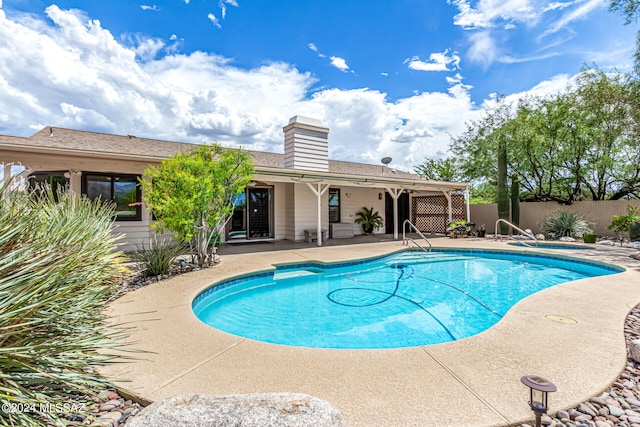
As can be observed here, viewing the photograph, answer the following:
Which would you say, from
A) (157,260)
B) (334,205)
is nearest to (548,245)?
(334,205)

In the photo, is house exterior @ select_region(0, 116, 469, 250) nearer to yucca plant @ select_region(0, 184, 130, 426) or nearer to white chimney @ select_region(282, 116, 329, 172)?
white chimney @ select_region(282, 116, 329, 172)

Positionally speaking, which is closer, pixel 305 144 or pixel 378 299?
pixel 378 299

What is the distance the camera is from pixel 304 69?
43.1 feet

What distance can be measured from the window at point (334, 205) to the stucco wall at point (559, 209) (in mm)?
8057

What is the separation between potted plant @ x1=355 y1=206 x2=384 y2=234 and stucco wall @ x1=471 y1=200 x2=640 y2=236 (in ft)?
19.7

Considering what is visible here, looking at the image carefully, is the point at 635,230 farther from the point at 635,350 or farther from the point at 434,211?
the point at 635,350

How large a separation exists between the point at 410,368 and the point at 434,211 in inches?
586

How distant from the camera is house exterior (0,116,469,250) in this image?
755 cm

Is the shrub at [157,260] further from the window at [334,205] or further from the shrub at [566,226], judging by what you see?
the shrub at [566,226]

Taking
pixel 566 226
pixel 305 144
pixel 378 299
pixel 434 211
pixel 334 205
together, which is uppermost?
pixel 305 144

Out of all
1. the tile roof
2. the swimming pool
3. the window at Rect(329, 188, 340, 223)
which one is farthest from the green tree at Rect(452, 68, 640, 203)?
the tile roof

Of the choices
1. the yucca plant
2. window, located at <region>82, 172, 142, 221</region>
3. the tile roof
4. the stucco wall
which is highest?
the tile roof

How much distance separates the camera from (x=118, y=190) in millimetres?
9039

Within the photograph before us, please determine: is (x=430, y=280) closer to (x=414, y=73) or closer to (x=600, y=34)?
(x=414, y=73)
